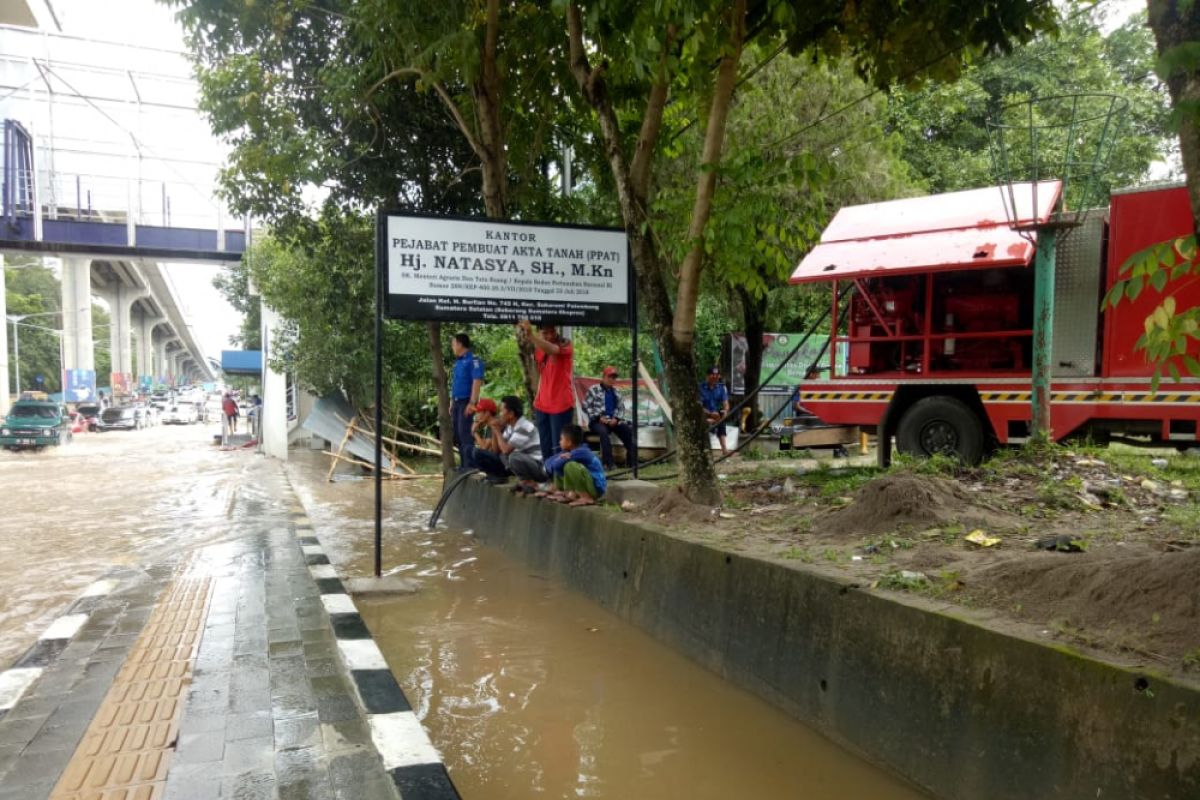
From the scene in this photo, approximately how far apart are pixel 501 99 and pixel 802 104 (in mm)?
5457

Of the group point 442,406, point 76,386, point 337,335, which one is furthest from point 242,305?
point 442,406

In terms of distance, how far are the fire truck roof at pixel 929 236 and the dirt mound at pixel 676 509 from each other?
3662mm

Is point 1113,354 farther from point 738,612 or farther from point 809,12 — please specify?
point 738,612

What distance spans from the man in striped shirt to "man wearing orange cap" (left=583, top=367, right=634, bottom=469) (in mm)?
2223

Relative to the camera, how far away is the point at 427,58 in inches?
320

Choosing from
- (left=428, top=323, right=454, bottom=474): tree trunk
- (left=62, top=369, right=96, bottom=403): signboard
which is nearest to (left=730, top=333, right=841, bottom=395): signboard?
(left=428, top=323, right=454, bottom=474): tree trunk

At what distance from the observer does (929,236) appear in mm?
8562

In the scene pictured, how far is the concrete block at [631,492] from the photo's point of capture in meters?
6.38

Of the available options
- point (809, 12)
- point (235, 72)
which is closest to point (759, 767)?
point (809, 12)

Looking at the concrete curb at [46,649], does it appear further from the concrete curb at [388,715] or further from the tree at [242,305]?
the tree at [242,305]

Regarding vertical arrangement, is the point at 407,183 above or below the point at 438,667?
above

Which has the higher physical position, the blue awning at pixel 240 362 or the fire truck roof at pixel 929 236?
the fire truck roof at pixel 929 236

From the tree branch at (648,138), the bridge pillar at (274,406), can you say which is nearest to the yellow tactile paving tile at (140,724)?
the tree branch at (648,138)

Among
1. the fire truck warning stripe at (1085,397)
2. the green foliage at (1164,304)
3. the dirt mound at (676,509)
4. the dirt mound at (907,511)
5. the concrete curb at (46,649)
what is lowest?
the concrete curb at (46,649)
